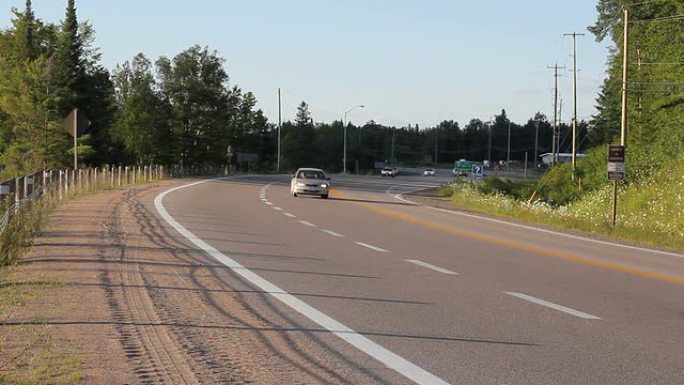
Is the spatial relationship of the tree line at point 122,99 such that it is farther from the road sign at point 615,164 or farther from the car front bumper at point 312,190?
the road sign at point 615,164

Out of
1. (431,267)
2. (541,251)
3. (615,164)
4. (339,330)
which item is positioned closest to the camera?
(339,330)

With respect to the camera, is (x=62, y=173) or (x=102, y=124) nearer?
(x=62, y=173)

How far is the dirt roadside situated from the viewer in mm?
6594

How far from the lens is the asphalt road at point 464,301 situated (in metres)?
7.05

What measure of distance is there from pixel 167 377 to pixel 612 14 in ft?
225

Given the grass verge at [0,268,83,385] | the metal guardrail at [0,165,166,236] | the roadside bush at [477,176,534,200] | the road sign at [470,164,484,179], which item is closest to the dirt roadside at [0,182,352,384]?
the grass verge at [0,268,83,385]

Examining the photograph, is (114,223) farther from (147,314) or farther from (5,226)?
(147,314)

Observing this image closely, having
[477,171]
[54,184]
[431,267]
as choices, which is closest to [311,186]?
[477,171]

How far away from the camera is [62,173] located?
105 feet

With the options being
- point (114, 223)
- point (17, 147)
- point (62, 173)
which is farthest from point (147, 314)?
point (17, 147)

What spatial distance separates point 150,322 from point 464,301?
13.0 feet

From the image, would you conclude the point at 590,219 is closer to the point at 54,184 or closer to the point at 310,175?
the point at 310,175

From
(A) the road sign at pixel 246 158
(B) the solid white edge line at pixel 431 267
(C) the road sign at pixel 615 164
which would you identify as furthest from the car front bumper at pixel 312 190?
(A) the road sign at pixel 246 158

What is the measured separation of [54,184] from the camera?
28.9m
